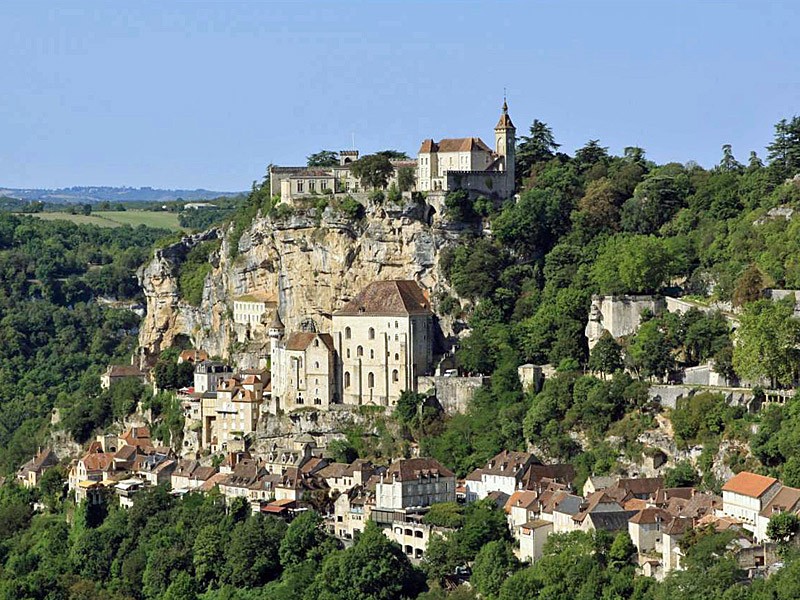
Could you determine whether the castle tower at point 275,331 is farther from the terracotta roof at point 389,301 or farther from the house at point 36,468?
the house at point 36,468

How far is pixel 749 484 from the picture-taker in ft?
199

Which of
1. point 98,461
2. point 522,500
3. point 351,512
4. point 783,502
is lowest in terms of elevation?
point 98,461

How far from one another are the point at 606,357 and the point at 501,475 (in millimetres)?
6612

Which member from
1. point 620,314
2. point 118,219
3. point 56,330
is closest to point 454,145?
point 620,314

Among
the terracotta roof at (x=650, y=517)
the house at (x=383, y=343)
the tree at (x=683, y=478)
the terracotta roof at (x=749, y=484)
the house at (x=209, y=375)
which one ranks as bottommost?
the terracotta roof at (x=650, y=517)

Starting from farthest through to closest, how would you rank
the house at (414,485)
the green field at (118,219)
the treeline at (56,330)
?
the green field at (118,219) < the treeline at (56,330) < the house at (414,485)

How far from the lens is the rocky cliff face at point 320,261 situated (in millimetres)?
82312

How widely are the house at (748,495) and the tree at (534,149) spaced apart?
29158 mm

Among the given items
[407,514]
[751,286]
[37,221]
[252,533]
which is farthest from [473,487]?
[37,221]

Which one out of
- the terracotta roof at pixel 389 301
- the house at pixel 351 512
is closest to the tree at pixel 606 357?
the terracotta roof at pixel 389 301

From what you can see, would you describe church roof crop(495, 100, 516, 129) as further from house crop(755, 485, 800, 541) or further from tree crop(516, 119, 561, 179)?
house crop(755, 485, 800, 541)

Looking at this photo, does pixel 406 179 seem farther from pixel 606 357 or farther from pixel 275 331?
pixel 606 357

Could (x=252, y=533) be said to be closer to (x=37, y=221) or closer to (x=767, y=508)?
(x=767, y=508)

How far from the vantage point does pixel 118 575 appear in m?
75.3
